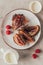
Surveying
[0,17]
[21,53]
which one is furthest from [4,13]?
[21,53]

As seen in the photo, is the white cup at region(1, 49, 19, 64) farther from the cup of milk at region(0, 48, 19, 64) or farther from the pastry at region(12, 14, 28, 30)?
the pastry at region(12, 14, 28, 30)

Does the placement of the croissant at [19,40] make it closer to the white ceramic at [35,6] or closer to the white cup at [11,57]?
the white cup at [11,57]

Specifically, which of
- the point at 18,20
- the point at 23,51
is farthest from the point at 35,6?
the point at 23,51

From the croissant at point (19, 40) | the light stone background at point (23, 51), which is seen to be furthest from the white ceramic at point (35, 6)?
the croissant at point (19, 40)

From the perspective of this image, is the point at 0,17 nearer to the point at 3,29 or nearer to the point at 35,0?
the point at 3,29

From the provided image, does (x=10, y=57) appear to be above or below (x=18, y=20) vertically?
below

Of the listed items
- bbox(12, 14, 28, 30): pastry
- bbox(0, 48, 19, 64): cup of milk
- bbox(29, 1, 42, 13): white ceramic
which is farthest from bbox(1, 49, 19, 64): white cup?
bbox(29, 1, 42, 13): white ceramic

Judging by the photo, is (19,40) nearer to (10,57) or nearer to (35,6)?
(10,57)

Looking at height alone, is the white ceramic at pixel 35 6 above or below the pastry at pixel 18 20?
above
